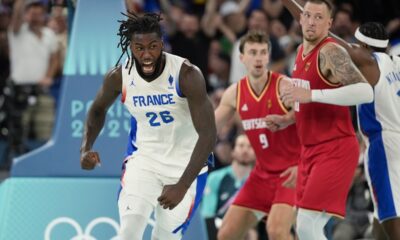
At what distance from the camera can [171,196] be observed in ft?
21.7

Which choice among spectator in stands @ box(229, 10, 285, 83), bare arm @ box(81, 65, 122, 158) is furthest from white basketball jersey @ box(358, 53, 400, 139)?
spectator in stands @ box(229, 10, 285, 83)

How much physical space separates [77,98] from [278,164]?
191 cm

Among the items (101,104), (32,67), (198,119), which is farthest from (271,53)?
(198,119)

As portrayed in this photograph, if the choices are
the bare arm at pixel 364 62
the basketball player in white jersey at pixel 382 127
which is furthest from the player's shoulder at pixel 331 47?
the basketball player in white jersey at pixel 382 127

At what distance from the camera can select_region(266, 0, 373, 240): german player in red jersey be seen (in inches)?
301

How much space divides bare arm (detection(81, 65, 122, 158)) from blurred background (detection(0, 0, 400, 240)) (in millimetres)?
1350

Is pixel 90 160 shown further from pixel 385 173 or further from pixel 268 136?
pixel 385 173

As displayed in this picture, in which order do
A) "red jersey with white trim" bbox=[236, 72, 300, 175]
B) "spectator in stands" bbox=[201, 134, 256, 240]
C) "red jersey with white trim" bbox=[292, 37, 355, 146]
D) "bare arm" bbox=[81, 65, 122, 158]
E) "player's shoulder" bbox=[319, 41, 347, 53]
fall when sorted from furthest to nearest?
"spectator in stands" bbox=[201, 134, 256, 240] < "red jersey with white trim" bbox=[236, 72, 300, 175] < "red jersey with white trim" bbox=[292, 37, 355, 146] < "player's shoulder" bbox=[319, 41, 347, 53] < "bare arm" bbox=[81, 65, 122, 158]

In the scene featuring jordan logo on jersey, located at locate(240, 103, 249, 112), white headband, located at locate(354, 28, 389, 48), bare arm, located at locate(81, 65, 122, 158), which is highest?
white headband, located at locate(354, 28, 389, 48)

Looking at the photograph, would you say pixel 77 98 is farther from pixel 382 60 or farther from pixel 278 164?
pixel 382 60

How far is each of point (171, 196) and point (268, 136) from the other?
2.31 metres

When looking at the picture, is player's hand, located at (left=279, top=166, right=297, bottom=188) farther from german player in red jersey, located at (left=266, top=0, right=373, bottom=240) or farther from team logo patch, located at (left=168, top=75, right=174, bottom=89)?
team logo patch, located at (left=168, top=75, right=174, bottom=89)

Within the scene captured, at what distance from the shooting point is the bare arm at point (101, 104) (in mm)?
7332

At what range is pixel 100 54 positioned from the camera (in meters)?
8.88
